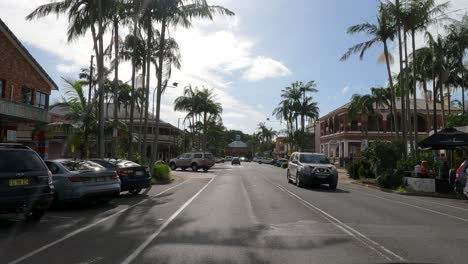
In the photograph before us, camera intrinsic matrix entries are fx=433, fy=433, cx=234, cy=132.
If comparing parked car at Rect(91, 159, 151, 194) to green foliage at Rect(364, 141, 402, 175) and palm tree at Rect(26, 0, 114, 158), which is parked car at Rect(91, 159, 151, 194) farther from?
green foliage at Rect(364, 141, 402, 175)

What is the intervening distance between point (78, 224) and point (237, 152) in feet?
520

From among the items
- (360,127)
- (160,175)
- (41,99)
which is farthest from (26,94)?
(360,127)

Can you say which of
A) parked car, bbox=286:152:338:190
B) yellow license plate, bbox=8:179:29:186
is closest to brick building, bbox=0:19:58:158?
yellow license plate, bbox=8:179:29:186

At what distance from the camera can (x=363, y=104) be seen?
4944cm

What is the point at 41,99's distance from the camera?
27.6 meters

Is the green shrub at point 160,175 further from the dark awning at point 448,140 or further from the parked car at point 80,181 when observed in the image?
the dark awning at point 448,140

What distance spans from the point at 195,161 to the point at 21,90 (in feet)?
64.7

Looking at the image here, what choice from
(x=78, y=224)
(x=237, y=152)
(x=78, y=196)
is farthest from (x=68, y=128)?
(x=237, y=152)

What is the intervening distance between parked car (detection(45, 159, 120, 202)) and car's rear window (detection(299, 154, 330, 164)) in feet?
37.4

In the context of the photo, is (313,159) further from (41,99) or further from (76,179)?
(41,99)

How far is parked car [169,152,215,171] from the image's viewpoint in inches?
1650


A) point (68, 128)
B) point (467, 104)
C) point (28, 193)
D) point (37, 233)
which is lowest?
point (37, 233)

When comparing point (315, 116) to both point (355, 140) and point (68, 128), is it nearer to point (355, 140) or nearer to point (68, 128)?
point (355, 140)

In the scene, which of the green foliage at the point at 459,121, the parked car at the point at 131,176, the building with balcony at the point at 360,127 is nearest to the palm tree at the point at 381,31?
the green foliage at the point at 459,121
